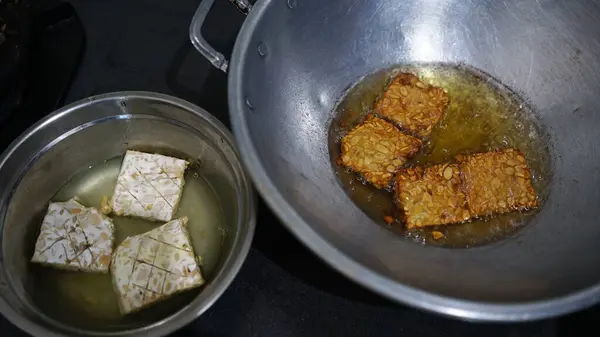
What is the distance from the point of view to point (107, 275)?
125 cm

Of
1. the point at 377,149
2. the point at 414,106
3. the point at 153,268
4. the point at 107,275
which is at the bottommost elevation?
the point at 107,275

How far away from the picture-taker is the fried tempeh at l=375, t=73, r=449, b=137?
1428 millimetres

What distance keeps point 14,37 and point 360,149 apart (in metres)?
0.98

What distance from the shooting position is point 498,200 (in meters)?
1.29

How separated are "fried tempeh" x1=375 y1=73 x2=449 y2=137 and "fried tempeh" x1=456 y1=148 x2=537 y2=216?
16 cm

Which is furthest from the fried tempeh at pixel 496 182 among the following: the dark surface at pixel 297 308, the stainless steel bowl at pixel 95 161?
the stainless steel bowl at pixel 95 161

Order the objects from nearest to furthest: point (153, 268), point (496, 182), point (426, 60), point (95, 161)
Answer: point (153, 268) → point (496, 182) → point (95, 161) → point (426, 60)

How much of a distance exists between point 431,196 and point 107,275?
87 centimetres

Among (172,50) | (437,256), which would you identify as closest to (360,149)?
(437,256)

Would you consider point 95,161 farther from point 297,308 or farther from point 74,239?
point 297,308

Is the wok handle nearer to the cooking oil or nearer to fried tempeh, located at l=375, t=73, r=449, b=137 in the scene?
the cooking oil

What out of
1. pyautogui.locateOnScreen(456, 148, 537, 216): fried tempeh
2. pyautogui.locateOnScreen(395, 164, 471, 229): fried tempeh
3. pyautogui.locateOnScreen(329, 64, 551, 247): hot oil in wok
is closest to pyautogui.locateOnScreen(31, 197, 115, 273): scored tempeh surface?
pyautogui.locateOnScreen(329, 64, 551, 247): hot oil in wok

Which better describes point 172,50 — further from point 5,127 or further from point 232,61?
point 232,61

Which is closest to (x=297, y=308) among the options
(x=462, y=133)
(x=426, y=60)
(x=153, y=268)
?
(x=153, y=268)
